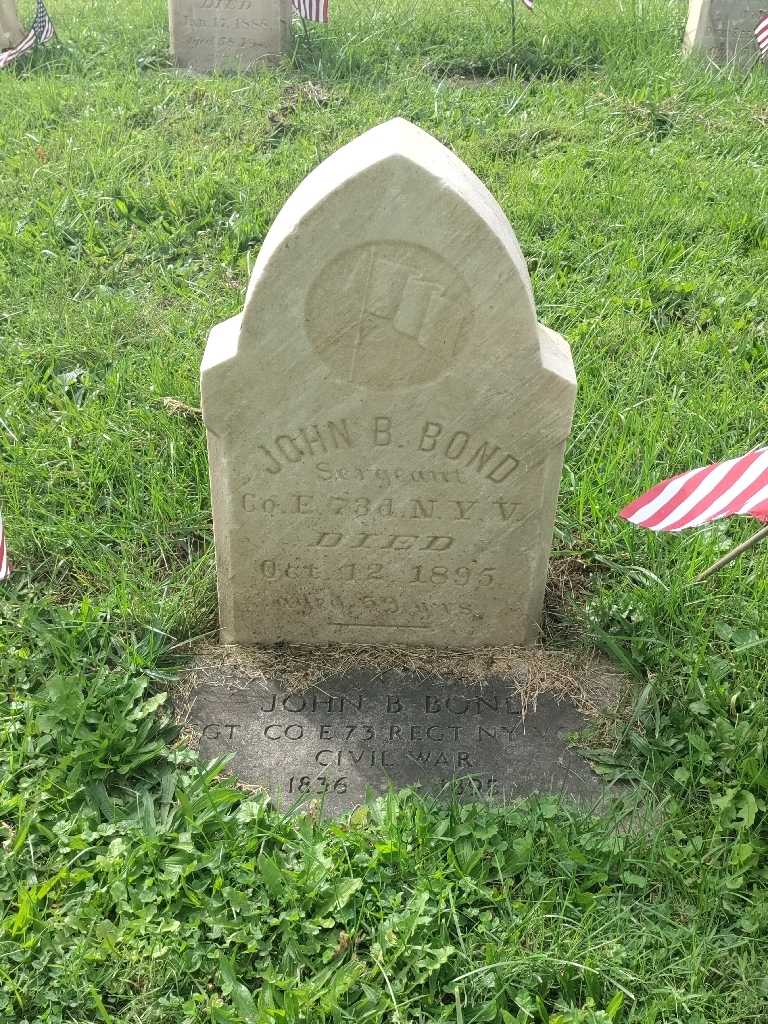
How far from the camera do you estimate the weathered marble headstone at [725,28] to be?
6414mm

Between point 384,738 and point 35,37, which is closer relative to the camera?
point 384,738

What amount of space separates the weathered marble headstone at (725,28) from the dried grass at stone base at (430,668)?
528 centimetres

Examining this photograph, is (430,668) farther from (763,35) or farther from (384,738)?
(763,35)

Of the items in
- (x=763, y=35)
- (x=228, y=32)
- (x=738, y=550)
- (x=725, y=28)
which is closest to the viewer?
(x=738, y=550)

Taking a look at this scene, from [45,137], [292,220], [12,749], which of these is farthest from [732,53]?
[12,749]

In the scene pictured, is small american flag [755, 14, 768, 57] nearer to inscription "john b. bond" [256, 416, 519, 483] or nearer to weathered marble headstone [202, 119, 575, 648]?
weathered marble headstone [202, 119, 575, 648]

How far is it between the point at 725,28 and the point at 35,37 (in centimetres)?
458

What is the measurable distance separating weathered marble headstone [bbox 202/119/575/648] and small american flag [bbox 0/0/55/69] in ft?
17.5

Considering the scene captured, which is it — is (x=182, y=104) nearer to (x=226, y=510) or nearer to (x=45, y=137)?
(x=45, y=137)

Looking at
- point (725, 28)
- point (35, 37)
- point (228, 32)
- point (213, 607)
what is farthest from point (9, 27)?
point (213, 607)

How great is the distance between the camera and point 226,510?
2.62m

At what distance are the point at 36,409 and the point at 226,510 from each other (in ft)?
4.64

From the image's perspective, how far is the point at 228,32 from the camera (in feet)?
21.9

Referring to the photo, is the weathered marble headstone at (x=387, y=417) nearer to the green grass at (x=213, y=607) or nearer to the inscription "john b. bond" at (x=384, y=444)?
the inscription "john b. bond" at (x=384, y=444)
